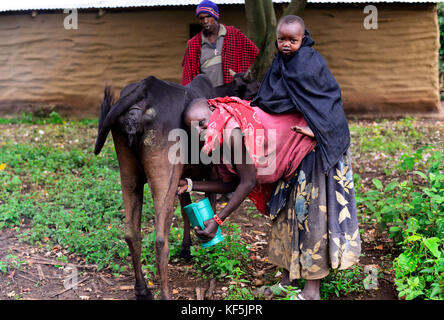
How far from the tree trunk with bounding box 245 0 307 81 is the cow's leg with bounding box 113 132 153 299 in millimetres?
3063

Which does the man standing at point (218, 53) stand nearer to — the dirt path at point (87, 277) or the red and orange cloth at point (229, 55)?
the red and orange cloth at point (229, 55)

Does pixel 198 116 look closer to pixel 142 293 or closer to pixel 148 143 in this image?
pixel 148 143

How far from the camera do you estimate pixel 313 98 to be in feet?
9.62

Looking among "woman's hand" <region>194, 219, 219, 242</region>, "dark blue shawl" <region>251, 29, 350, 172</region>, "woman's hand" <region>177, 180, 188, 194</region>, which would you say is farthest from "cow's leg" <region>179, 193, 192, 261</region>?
"dark blue shawl" <region>251, 29, 350, 172</region>

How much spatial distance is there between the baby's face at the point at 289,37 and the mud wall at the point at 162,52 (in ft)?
21.1

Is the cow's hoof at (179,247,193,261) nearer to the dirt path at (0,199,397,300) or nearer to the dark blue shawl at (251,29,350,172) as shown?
the dirt path at (0,199,397,300)

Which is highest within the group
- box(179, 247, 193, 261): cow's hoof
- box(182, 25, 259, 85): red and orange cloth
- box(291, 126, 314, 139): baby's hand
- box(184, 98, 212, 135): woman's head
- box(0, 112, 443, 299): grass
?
box(182, 25, 259, 85): red and orange cloth

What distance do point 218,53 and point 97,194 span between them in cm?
208

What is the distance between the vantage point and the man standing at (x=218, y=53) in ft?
16.9

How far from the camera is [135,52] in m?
9.58

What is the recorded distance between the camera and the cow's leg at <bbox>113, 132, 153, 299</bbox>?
10.3 feet

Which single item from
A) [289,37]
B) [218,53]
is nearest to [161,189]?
[289,37]

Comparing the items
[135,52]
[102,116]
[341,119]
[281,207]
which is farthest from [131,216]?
[135,52]

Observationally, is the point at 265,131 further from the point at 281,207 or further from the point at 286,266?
the point at 286,266
